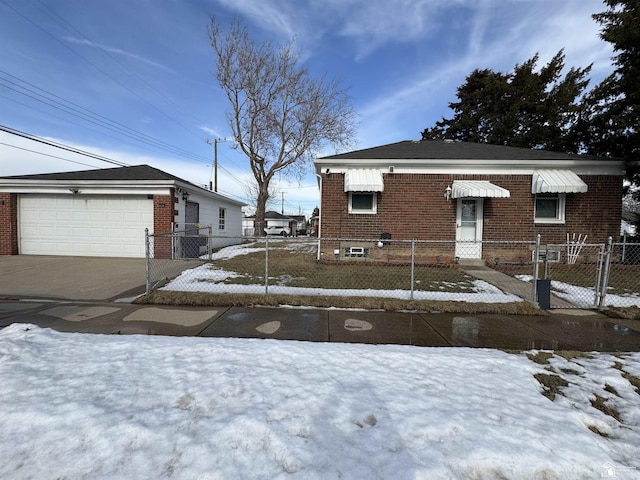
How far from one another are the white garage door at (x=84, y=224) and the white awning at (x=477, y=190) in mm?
10987

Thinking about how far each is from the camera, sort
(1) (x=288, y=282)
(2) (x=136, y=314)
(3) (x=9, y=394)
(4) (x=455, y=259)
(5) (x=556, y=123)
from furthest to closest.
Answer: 1. (5) (x=556, y=123)
2. (4) (x=455, y=259)
3. (1) (x=288, y=282)
4. (2) (x=136, y=314)
5. (3) (x=9, y=394)

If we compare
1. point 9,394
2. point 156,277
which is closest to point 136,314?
point 9,394

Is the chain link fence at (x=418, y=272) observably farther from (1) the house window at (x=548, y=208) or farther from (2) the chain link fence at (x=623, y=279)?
(1) the house window at (x=548, y=208)

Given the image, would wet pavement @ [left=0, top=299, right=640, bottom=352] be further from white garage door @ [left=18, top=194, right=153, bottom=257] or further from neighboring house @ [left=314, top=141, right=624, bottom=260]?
white garage door @ [left=18, top=194, right=153, bottom=257]

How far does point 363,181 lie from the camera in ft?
30.7

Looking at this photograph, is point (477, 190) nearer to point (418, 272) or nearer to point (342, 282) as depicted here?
point (418, 272)

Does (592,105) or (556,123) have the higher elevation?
(556,123)

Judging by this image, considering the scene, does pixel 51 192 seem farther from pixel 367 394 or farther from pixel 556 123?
pixel 556 123

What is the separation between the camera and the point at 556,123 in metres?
18.6

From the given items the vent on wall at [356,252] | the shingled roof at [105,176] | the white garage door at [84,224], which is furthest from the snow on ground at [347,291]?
the shingled roof at [105,176]

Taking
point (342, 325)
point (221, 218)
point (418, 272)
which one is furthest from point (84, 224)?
point (418, 272)

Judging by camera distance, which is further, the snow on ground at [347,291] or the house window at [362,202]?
the house window at [362,202]

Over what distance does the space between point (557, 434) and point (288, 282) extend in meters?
5.65

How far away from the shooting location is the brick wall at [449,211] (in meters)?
9.64
